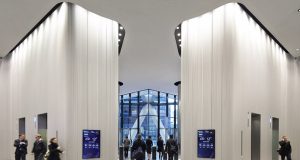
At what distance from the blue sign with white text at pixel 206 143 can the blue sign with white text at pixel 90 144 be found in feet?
11.4

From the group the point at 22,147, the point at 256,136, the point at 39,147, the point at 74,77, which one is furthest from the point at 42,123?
the point at 256,136

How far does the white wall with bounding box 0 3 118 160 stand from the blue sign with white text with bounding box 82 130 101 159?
21cm

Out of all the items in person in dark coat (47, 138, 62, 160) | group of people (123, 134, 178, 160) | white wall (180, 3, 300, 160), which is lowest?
group of people (123, 134, 178, 160)

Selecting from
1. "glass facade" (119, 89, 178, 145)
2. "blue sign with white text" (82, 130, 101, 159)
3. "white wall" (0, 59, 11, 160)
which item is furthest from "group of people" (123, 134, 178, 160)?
"glass facade" (119, 89, 178, 145)

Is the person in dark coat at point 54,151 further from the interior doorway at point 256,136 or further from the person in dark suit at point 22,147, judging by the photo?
the interior doorway at point 256,136

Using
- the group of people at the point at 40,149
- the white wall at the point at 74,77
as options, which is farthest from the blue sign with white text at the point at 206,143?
the group of people at the point at 40,149

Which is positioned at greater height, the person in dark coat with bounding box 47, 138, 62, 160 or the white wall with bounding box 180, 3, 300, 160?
the white wall with bounding box 180, 3, 300, 160

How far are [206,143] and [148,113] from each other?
24.7 m

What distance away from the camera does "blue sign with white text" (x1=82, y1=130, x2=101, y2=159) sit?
→ 45.1 feet

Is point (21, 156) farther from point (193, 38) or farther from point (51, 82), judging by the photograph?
point (193, 38)

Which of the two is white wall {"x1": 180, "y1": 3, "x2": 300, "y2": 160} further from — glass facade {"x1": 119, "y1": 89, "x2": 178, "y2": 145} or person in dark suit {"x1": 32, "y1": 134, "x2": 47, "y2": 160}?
glass facade {"x1": 119, "y1": 89, "x2": 178, "y2": 145}

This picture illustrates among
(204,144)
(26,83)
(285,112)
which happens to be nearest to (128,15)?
(204,144)

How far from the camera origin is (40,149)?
14.6m

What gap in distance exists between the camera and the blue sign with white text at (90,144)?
1374cm
